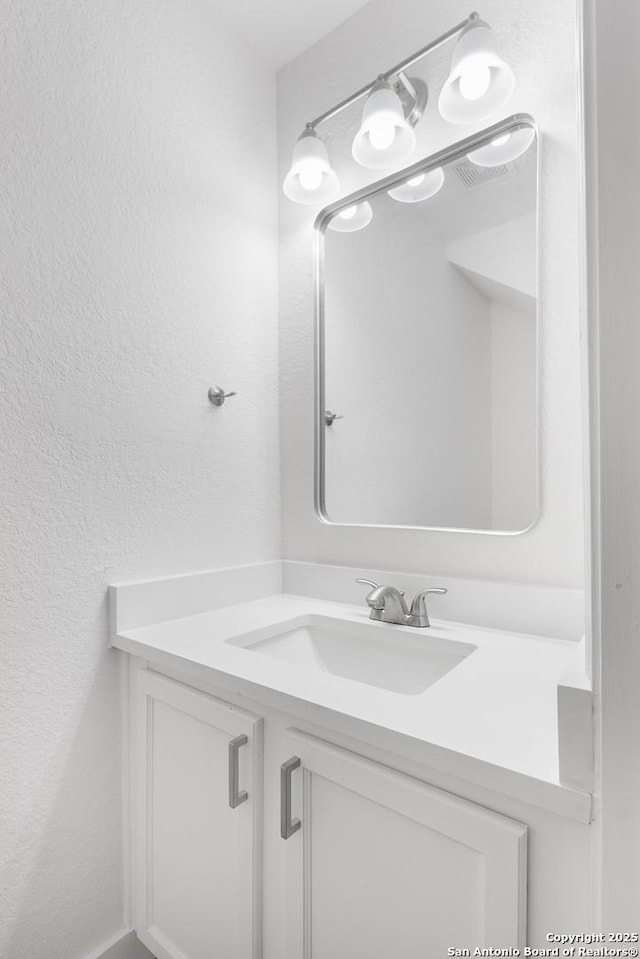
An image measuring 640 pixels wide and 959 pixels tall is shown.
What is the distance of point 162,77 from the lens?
49.0 inches

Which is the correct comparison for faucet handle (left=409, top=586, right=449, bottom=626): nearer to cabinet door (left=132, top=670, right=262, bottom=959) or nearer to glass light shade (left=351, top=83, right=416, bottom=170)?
cabinet door (left=132, top=670, right=262, bottom=959)

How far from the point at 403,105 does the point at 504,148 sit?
12.2 inches

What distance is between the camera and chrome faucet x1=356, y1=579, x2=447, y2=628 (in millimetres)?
1124

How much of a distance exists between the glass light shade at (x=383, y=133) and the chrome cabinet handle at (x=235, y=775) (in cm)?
132

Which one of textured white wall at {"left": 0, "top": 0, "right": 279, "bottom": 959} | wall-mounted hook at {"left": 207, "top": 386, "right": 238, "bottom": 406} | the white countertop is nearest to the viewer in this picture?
the white countertop

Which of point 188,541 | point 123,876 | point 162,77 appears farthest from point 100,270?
point 123,876

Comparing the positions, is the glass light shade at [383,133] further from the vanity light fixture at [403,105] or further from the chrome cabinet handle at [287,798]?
the chrome cabinet handle at [287,798]

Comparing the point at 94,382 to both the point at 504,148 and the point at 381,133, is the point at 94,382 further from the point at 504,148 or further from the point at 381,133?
the point at 504,148

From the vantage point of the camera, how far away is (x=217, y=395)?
1352 mm

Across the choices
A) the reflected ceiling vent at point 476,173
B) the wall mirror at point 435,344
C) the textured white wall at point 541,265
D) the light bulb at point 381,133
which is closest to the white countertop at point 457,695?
the textured white wall at point 541,265

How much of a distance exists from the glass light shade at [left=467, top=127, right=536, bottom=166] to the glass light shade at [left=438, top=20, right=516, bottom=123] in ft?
0.20

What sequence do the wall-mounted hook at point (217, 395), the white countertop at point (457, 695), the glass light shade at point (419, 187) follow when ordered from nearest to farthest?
1. the white countertop at point (457, 695)
2. the glass light shade at point (419, 187)
3. the wall-mounted hook at point (217, 395)

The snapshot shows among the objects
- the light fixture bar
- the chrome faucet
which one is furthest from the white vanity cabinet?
the light fixture bar

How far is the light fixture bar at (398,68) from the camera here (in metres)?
1.13
